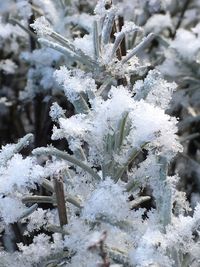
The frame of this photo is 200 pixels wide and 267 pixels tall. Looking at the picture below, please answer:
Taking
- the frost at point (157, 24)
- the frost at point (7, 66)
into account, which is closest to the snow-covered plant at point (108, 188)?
the frost at point (7, 66)

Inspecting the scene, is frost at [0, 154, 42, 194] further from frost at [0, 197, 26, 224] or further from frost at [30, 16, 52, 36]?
frost at [30, 16, 52, 36]

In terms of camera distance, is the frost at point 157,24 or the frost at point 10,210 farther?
the frost at point 157,24

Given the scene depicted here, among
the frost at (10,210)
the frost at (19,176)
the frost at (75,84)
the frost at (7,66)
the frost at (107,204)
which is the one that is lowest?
the frost at (107,204)

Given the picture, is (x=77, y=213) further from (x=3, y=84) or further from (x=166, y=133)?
(x=3, y=84)

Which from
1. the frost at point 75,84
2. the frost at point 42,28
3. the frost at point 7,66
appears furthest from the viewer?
the frost at point 7,66

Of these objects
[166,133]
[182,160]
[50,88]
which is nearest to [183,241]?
[166,133]

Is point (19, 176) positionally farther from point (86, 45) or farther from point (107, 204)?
point (86, 45)

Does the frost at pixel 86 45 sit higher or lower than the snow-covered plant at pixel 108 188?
higher

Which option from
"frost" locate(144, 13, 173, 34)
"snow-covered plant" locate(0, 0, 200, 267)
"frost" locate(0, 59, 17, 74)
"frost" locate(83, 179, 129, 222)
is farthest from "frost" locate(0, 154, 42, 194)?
"frost" locate(144, 13, 173, 34)

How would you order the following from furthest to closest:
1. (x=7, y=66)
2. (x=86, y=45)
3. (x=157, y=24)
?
(x=157, y=24), (x=7, y=66), (x=86, y=45)

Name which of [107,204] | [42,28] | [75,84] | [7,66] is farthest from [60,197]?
[7,66]

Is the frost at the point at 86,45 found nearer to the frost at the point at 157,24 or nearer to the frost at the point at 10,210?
the frost at the point at 10,210
